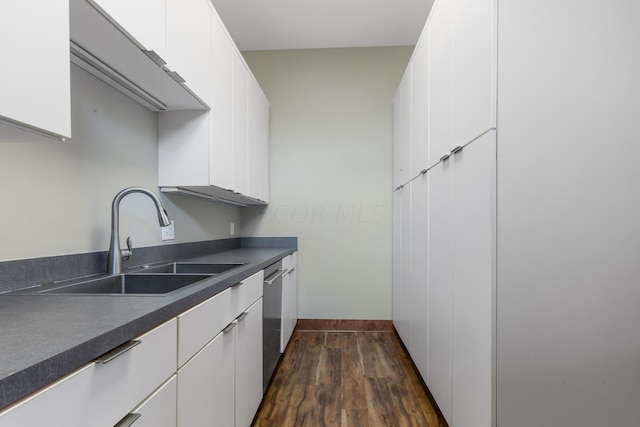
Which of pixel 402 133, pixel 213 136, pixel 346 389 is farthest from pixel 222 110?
pixel 346 389

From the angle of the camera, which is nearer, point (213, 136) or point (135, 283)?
point (135, 283)

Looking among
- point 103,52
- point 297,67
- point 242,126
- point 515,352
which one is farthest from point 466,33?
point 297,67

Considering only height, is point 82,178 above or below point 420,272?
above

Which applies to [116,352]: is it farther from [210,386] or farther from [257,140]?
[257,140]

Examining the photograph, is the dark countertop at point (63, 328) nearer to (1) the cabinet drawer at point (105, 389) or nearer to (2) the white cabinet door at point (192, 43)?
(1) the cabinet drawer at point (105, 389)

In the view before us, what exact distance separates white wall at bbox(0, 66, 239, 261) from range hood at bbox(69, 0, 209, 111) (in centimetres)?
7

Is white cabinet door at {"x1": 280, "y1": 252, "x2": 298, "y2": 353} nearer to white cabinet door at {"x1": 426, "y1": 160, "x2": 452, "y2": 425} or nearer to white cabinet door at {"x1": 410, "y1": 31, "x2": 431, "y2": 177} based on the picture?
white cabinet door at {"x1": 426, "y1": 160, "x2": 452, "y2": 425}

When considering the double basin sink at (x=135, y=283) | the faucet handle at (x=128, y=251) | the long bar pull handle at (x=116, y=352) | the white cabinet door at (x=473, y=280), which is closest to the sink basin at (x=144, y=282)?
the double basin sink at (x=135, y=283)

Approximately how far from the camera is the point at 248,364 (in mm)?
1541

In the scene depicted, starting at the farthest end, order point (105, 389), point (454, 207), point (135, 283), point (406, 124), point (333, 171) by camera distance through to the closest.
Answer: point (333, 171) → point (406, 124) → point (454, 207) → point (135, 283) → point (105, 389)

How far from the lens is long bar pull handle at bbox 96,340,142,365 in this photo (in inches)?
23.7

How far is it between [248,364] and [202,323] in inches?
24.4

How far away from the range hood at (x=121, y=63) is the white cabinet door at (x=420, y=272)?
140cm

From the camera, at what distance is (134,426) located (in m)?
0.70
